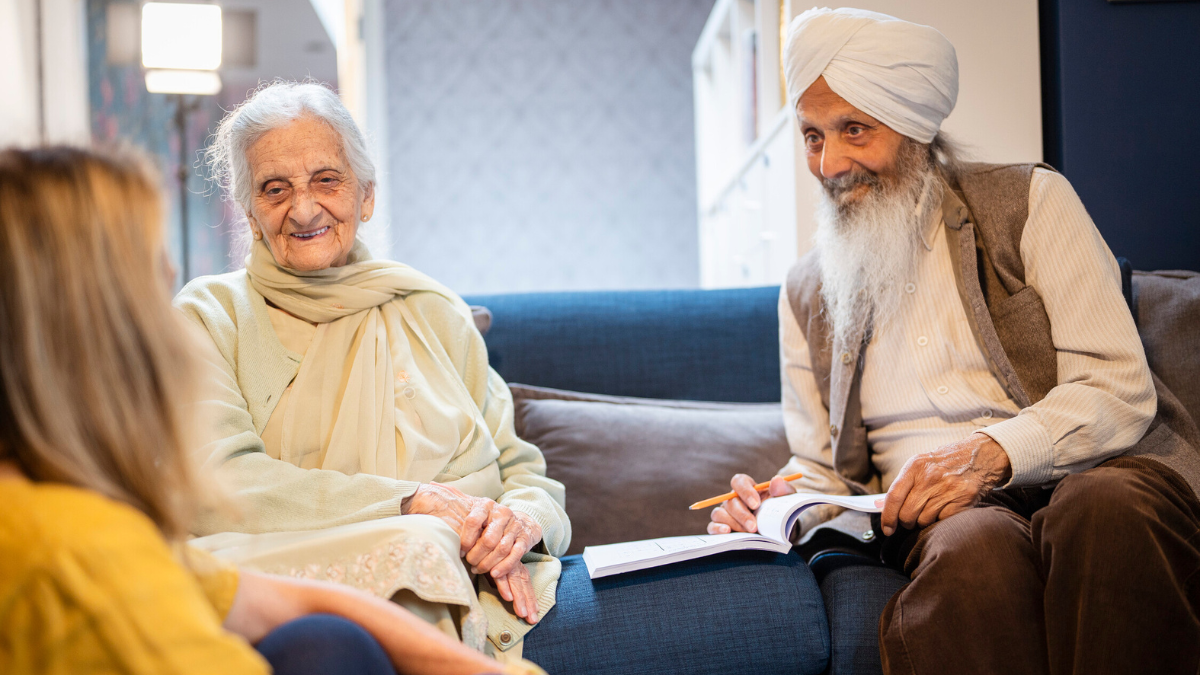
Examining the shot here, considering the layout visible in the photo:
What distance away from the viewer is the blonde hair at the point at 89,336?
676 mm

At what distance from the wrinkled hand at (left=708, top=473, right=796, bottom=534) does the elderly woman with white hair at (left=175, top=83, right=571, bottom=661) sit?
0.30 metres

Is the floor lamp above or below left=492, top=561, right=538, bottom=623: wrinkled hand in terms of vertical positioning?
above

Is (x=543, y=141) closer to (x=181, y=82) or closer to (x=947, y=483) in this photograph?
(x=181, y=82)

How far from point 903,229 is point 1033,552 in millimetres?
684

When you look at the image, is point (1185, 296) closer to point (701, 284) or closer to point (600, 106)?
point (701, 284)

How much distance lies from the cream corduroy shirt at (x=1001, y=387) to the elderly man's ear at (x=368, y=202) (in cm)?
94

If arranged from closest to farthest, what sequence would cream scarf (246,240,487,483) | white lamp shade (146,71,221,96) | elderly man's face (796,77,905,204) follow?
1. cream scarf (246,240,487,483)
2. elderly man's face (796,77,905,204)
3. white lamp shade (146,71,221,96)

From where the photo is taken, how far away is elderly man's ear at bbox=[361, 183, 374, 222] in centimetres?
175

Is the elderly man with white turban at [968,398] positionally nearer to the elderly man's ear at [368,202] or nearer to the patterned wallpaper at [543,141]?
the elderly man's ear at [368,202]

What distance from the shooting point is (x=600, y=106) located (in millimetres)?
5199

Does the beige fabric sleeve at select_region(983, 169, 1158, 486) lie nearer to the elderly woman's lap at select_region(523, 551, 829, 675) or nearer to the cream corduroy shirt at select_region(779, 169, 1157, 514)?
the cream corduroy shirt at select_region(779, 169, 1157, 514)

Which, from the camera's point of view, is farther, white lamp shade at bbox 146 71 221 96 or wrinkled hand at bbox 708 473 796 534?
white lamp shade at bbox 146 71 221 96

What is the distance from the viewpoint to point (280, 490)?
4.32 ft

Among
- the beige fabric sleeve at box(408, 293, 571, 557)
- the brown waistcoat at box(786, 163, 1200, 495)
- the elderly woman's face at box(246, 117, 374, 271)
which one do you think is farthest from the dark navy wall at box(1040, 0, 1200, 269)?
the elderly woman's face at box(246, 117, 374, 271)
